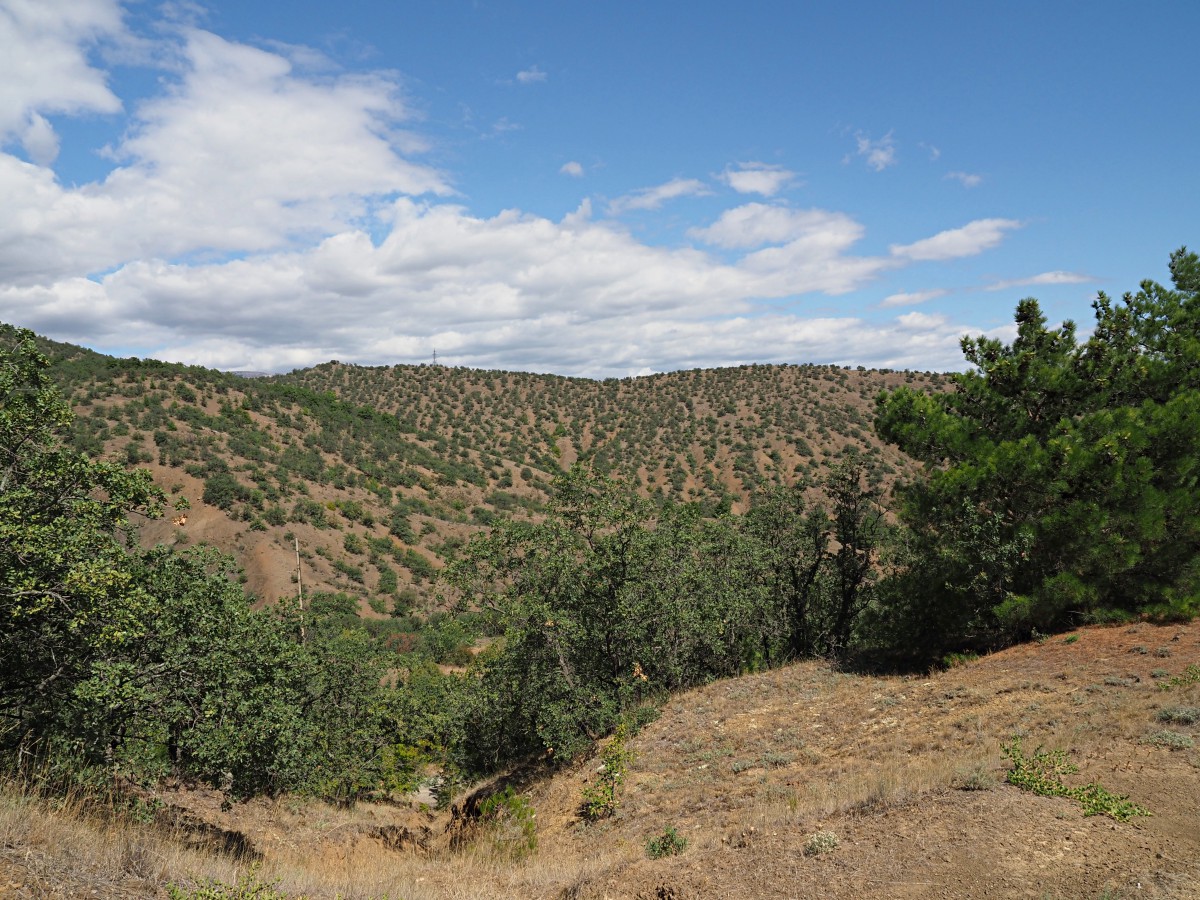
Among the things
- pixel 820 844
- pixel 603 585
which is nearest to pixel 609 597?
pixel 603 585

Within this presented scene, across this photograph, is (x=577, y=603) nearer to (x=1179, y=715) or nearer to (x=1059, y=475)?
(x=1179, y=715)

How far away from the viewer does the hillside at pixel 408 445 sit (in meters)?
43.2

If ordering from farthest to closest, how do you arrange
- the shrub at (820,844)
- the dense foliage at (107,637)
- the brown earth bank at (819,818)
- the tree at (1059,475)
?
the tree at (1059,475), the shrub at (820,844), the dense foliage at (107,637), the brown earth bank at (819,818)

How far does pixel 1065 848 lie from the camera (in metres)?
7.13

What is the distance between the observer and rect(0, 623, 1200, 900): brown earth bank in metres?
6.71

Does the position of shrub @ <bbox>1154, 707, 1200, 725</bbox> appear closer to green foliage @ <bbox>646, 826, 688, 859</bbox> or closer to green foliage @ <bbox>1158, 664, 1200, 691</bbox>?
green foliage @ <bbox>1158, 664, 1200, 691</bbox>

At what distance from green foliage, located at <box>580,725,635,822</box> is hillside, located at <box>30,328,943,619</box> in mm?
10460

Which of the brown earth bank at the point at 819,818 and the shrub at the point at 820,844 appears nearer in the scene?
the brown earth bank at the point at 819,818

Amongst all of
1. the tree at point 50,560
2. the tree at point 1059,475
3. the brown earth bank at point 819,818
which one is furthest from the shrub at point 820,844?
the tree at point 1059,475

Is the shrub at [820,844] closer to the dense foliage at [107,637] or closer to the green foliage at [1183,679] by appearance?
the green foliage at [1183,679]

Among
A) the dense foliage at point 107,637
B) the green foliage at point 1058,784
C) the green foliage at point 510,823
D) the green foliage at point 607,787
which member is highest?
the dense foliage at point 107,637

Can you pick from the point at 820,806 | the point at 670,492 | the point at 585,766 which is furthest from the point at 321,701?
the point at 670,492

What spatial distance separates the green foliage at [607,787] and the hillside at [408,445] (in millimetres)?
10460

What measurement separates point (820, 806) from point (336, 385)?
84.3 meters
